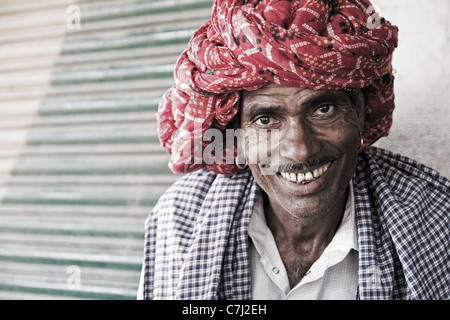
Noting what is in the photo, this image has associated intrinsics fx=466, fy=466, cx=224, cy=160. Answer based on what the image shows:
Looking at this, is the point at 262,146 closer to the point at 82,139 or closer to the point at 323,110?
the point at 323,110

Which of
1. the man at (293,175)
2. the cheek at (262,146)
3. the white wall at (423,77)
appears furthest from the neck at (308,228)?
the white wall at (423,77)

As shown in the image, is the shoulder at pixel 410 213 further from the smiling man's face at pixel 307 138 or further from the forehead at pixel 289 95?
the forehead at pixel 289 95

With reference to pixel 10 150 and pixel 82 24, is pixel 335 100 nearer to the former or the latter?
pixel 82 24

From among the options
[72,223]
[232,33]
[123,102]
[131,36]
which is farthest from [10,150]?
[232,33]

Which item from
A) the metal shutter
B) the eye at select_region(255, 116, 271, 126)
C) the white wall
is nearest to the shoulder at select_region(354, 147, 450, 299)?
the white wall

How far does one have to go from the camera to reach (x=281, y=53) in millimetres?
1446

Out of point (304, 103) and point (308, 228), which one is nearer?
point (304, 103)

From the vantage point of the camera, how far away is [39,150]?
8.75 feet

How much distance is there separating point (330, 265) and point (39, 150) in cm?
178

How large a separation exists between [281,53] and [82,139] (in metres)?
1.49

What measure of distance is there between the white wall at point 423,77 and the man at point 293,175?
220 millimetres

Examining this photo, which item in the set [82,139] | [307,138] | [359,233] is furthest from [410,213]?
[82,139]

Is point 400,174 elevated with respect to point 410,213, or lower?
elevated

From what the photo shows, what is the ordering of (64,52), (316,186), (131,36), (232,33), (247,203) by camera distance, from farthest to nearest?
1. (64,52)
2. (131,36)
3. (247,203)
4. (316,186)
5. (232,33)
